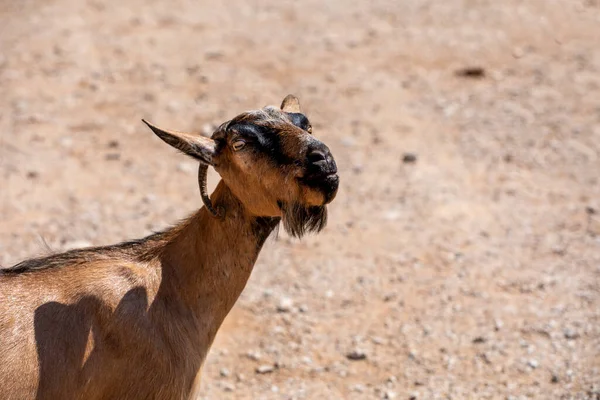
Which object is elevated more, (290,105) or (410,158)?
(290,105)

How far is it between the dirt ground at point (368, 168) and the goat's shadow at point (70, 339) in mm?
2377

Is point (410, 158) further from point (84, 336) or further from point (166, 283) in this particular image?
point (84, 336)

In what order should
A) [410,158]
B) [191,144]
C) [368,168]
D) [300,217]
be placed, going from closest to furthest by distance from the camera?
[191,144] < [300,217] < [368,168] < [410,158]

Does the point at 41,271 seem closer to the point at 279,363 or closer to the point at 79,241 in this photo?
the point at 279,363

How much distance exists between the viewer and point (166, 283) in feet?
21.3

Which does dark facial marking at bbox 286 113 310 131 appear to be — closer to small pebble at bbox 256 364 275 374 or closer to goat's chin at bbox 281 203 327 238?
goat's chin at bbox 281 203 327 238

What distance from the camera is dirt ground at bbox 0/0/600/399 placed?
28.9 ft

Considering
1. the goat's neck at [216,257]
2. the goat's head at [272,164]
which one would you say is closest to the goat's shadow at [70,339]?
the goat's neck at [216,257]

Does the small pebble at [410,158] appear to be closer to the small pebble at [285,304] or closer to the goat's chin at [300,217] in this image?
the small pebble at [285,304]

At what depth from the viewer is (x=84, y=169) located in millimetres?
11914

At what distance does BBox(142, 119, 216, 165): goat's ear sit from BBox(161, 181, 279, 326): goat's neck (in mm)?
346

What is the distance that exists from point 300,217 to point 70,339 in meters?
1.70

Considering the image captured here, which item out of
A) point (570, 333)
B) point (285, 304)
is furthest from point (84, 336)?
point (570, 333)

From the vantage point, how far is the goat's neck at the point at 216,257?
21.3 feet
